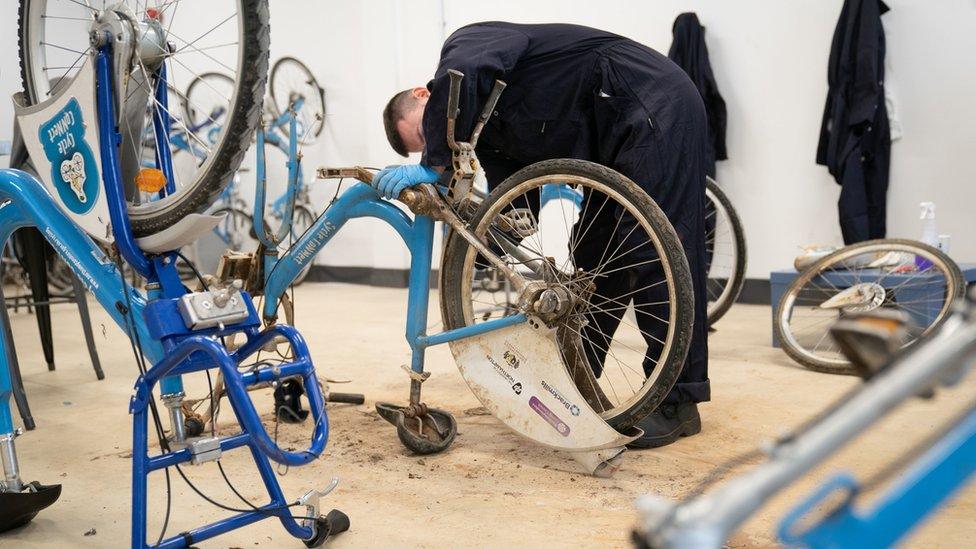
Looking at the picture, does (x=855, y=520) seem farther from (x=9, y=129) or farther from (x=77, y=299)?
(x=9, y=129)

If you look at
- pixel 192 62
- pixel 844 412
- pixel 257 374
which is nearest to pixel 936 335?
pixel 844 412

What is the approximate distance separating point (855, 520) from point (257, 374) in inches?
39.5

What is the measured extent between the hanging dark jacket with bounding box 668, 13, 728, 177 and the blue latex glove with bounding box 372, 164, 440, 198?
2796 mm

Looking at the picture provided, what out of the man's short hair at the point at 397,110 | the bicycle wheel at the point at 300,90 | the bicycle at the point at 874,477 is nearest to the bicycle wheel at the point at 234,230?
the bicycle wheel at the point at 300,90

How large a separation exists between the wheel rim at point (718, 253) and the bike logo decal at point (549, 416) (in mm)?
583

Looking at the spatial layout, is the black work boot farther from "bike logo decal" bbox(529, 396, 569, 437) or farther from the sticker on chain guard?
the sticker on chain guard

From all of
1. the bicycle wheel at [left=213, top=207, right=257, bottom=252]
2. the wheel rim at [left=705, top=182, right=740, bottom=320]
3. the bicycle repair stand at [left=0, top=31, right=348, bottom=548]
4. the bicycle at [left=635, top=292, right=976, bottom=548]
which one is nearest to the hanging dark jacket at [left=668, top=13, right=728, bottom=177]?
the wheel rim at [left=705, top=182, right=740, bottom=320]

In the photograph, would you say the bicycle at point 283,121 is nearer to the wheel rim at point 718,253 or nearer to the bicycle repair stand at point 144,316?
the wheel rim at point 718,253

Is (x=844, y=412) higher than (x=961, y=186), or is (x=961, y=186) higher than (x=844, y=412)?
(x=844, y=412)

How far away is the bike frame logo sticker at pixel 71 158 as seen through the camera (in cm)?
164

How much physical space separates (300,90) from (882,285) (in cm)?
467

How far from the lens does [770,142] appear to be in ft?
14.9

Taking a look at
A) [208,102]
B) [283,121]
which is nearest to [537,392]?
[283,121]

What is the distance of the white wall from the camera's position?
4012 mm
